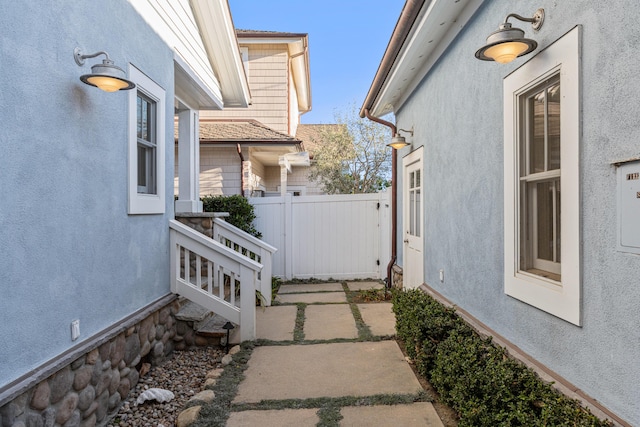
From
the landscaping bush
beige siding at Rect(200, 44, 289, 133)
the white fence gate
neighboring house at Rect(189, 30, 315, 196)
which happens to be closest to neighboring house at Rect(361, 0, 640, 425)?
the white fence gate

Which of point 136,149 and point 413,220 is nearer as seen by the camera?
point 136,149

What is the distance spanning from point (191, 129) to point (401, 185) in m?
3.67

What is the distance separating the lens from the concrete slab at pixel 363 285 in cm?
755

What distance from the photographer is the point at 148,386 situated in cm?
371

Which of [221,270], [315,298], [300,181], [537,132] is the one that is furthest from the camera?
[300,181]

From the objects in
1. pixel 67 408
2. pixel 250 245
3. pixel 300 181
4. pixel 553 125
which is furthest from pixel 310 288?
pixel 553 125

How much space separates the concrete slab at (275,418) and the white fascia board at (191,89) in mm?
4131

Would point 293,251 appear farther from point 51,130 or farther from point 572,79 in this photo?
point 572,79

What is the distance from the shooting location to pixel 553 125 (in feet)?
7.80

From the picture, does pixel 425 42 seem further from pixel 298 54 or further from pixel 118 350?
pixel 298 54

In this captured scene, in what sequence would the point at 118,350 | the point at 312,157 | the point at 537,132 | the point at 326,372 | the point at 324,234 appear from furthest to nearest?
the point at 312,157 < the point at 324,234 < the point at 326,372 < the point at 118,350 < the point at 537,132

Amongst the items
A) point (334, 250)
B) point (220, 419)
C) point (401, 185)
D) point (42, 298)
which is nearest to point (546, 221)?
point (220, 419)

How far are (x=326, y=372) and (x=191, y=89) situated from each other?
4.48 m

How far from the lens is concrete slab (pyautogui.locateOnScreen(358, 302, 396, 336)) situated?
16.3ft
